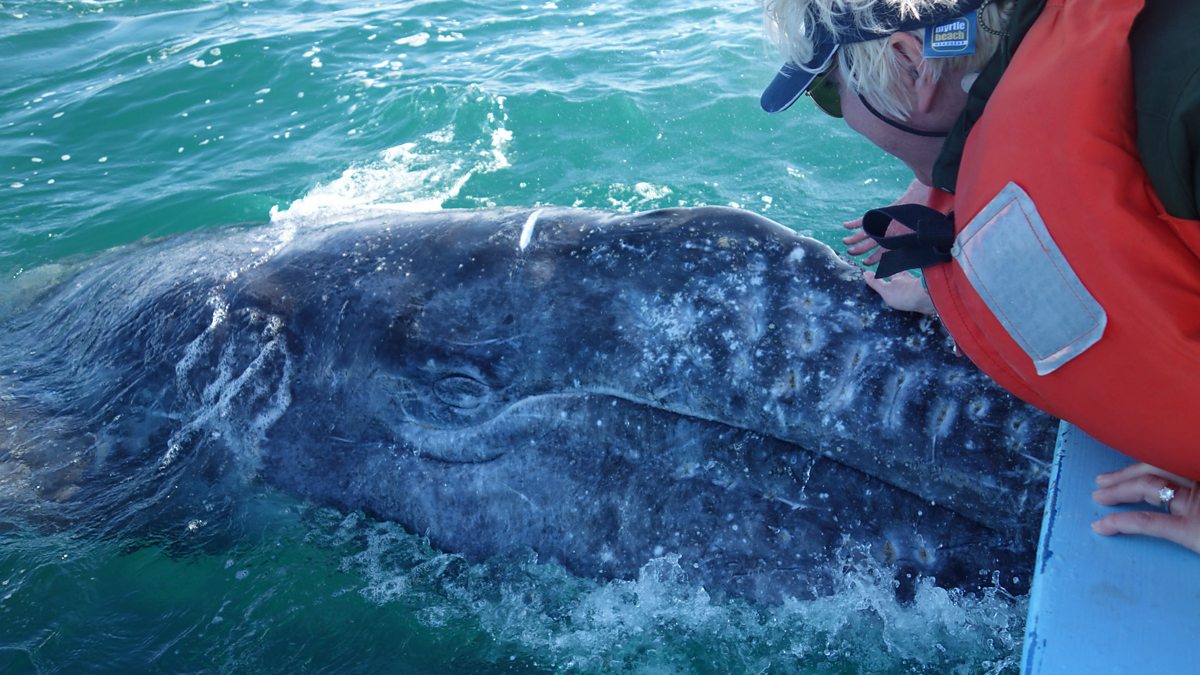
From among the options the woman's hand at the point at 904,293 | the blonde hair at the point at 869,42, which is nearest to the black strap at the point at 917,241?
the woman's hand at the point at 904,293

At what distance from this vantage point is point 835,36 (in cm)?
340

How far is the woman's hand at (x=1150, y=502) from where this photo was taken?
2.88 m

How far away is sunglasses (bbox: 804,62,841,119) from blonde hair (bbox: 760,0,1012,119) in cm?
8

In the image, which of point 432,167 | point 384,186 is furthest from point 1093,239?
point 432,167

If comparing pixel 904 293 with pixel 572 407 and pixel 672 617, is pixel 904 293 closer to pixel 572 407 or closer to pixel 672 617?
pixel 572 407

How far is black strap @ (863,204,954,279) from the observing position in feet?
11.4

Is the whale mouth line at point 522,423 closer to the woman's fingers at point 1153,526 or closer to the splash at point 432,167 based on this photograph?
the woman's fingers at point 1153,526

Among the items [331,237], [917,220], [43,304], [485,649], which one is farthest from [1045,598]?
[43,304]

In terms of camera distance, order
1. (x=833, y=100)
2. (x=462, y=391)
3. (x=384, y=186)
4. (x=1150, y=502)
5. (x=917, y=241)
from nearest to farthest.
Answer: (x=1150, y=502), (x=917, y=241), (x=833, y=100), (x=462, y=391), (x=384, y=186)

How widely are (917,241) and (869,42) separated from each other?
31.4 inches

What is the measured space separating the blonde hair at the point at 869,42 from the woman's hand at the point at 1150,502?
1.60m

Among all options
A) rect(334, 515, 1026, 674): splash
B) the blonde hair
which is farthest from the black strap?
rect(334, 515, 1026, 674): splash

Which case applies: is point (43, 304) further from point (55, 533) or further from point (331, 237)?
point (331, 237)

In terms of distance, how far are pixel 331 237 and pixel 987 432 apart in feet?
12.1
